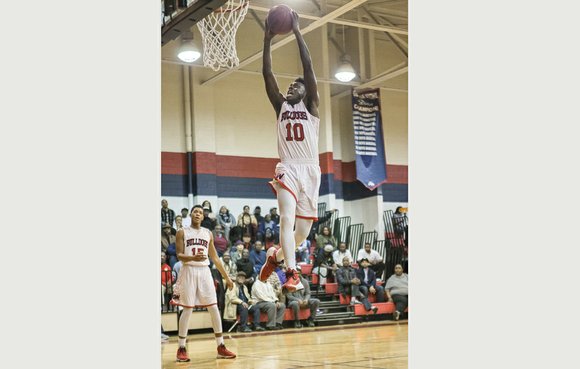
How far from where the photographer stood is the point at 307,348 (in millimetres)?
8906

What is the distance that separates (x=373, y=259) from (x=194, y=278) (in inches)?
289

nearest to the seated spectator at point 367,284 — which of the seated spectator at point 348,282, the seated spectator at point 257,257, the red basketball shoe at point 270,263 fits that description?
the seated spectator at point 348,282

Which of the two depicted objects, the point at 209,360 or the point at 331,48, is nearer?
the point at 209,360

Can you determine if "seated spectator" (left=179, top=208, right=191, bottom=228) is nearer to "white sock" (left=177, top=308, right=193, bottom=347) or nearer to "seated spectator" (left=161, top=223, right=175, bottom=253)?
"seated spectator" (left=161, top=223, right=175, bottom=253)

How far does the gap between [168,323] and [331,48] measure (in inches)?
280

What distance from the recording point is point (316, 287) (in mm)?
13305

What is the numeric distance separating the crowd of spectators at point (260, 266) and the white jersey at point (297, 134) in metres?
5.78

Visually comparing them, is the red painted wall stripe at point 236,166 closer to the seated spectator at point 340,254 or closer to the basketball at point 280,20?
the seated spectator at point 340,254

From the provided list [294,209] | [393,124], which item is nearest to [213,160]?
[393,124]

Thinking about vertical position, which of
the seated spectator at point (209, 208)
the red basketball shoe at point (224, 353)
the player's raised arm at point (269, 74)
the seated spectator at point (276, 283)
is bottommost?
the red basketball shoe at point (224, 353)

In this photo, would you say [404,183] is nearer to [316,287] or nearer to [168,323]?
[316,287]

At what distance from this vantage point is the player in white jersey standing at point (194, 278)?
7.70m

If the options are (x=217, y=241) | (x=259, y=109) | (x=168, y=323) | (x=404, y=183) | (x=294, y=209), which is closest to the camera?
(x=294, y=209)

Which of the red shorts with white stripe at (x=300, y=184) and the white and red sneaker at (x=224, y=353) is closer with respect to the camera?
the red shorts with white stripe at (x=300, y=184)
